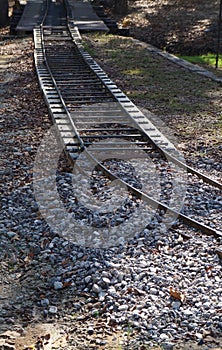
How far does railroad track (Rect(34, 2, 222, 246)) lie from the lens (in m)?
7.59

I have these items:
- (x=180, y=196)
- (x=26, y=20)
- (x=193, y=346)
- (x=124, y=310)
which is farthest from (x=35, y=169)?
(x=26, y=20)

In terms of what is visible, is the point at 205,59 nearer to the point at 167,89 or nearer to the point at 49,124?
Answer: the point at 167,89

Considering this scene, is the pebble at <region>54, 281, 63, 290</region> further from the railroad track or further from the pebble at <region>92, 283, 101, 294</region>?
the railroad track

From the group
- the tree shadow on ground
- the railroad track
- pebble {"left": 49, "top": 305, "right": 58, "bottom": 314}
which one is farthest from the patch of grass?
pebble {"left": 49, "top": 305, "right": 58, "bottom": 314}

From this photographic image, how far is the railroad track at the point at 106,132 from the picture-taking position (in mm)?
7590

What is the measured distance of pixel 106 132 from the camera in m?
10.2

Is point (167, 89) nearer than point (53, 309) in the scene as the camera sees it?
No

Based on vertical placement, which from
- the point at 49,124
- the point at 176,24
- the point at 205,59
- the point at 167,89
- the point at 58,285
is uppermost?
the point at 58,285

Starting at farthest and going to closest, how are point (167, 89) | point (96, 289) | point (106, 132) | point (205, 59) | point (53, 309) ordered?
1. point (205, 59)
2. point (167, 89)
3. point (106, 132)
4. point (96, 289)
5. point (53, 309)

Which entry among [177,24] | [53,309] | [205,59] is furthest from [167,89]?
[177,24]

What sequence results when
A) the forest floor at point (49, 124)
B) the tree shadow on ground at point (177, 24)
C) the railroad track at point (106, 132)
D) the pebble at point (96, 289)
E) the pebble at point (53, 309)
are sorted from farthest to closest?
the tree shadow on ground at point (177, 24) → the railroad track at point (106, 132) → the pebble at point (96, 289) → the pebble at point (53, 309) → the forest floor at point (49, 124)

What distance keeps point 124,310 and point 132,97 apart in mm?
7883

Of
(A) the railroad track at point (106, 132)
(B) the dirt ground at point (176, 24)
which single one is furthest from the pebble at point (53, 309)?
(B) the dirt ground at point (176, 24)

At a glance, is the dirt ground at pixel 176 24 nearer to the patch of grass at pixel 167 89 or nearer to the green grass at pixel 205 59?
the green grass at pixel 205 59
